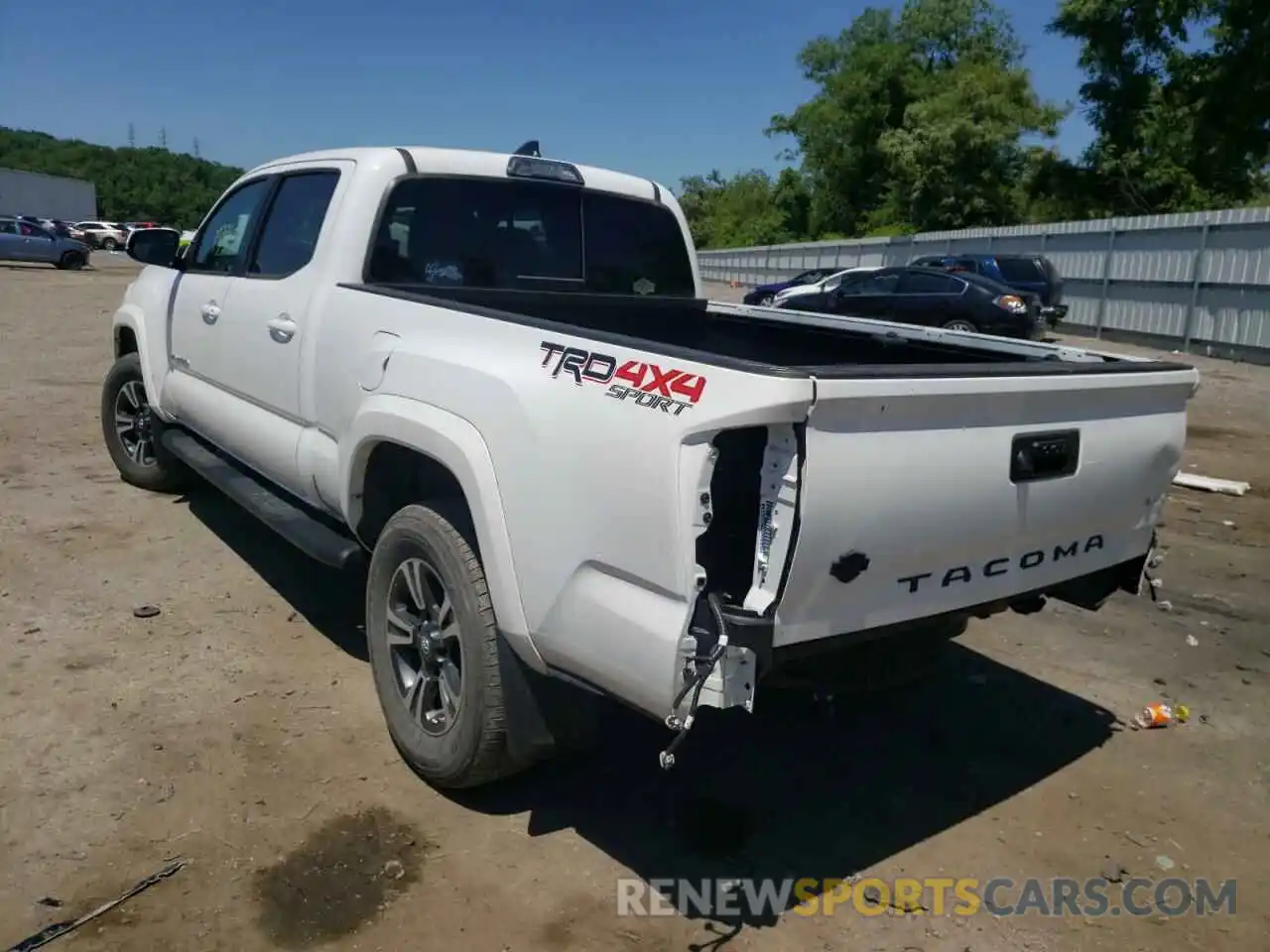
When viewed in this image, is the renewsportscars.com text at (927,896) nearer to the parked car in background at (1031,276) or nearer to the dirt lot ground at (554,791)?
the dirt lot ground at (554,791)

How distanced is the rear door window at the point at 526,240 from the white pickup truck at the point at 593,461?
1 cm

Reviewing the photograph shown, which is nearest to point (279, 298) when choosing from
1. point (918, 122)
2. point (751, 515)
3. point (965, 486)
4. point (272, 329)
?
point (272, 329)

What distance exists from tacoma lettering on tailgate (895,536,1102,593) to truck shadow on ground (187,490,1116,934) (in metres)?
0.59

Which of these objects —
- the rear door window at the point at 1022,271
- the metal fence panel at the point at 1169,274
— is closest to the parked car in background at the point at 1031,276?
the rear door window at the point at 1022,271

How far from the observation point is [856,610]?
8.57 ft

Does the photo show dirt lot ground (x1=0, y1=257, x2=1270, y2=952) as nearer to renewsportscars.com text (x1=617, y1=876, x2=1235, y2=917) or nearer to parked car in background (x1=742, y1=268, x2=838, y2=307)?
renewsportscars.com text (x1=617, y1=876, x2=1235, y2=917)

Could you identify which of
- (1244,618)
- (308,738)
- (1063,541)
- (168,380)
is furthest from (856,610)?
(168,380)

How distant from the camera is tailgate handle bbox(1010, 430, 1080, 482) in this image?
2789 millimetres

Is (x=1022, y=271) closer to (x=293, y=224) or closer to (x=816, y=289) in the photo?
(x=816, y=289)

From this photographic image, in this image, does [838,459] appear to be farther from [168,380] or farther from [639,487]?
[168,380]

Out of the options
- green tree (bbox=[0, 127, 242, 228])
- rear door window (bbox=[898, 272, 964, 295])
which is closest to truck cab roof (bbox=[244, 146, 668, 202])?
rear door window (bbox=[898, 272, 964, 295])

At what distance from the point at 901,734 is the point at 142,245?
4.71m

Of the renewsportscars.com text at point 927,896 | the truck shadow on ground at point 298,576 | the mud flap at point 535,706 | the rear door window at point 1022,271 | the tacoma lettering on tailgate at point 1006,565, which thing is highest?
the rear door window at point 1022,271

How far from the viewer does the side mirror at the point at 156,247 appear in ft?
18.5
